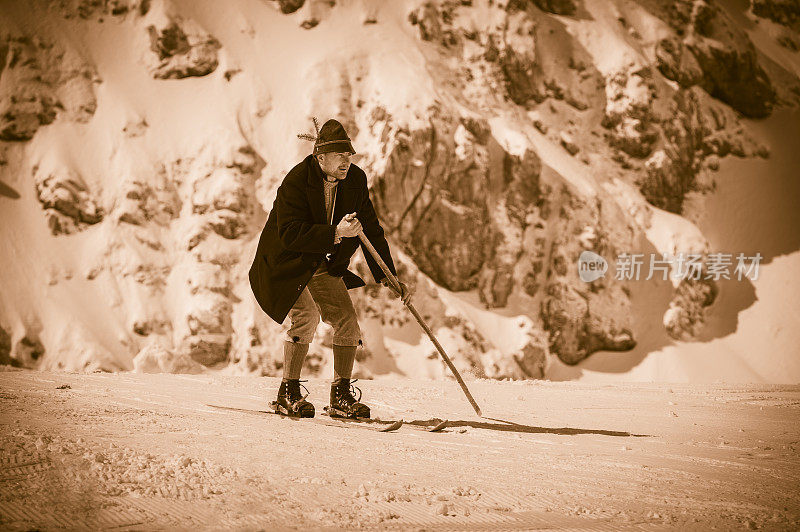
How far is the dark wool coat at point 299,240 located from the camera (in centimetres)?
480

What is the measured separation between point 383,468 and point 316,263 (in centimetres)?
188

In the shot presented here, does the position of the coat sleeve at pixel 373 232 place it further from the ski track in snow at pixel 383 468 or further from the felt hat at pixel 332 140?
the ski track in snow at pixel 383 468

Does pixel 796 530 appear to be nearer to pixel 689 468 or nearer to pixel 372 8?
pixel 689 468

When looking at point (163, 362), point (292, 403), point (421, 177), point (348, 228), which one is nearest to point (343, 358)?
point (292, 403)

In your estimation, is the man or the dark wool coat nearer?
the dark wool coat

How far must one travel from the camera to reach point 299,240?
15.6ft

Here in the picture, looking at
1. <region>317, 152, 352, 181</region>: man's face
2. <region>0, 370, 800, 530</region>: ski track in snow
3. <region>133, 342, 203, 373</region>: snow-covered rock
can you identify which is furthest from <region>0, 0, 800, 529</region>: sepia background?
<region>317, 152, 352, 181</region>: man's face

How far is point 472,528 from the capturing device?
254 cm

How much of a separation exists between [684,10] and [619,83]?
15.8 feet

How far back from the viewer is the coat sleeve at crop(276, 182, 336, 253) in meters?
4.73

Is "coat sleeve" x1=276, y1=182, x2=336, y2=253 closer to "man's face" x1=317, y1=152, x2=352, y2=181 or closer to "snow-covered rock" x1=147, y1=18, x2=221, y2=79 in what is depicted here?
"man's face" x1=317, y1=152, x2=352, y2=181

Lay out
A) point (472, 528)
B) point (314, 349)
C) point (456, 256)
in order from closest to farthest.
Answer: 1. point (472, 528)
2. point (314, 349)
3. point (456, 256)

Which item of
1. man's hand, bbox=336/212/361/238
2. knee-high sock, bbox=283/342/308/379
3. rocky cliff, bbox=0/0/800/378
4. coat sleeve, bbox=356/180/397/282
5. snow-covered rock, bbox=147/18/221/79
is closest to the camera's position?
man's hand, bbox=336/212/361/238

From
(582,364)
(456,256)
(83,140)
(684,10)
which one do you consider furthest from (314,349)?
(684,10)
